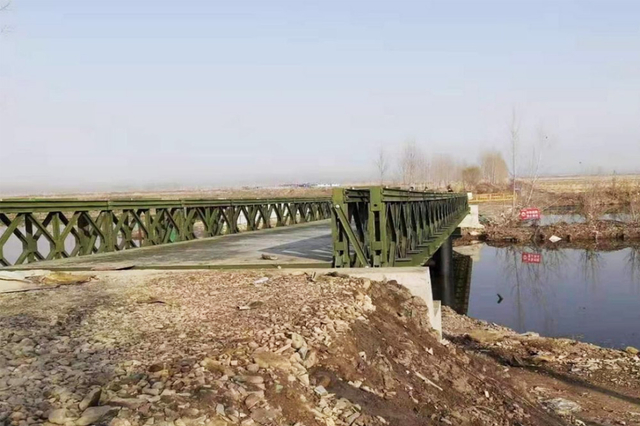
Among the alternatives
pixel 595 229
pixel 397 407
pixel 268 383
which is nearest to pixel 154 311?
pixel 268 383

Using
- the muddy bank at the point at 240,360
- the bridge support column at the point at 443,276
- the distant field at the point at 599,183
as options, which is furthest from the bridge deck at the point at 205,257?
the distant field at the point at 599,183

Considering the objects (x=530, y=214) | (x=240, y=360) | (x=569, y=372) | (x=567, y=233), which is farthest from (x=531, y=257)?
(x=240, y=360)

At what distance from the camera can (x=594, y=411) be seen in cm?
837

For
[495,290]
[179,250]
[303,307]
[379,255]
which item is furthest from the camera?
[495,290]

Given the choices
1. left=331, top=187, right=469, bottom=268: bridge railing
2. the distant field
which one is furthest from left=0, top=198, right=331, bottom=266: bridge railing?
the distant field

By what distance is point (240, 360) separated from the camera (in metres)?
4.82

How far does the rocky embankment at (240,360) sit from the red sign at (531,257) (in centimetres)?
2710

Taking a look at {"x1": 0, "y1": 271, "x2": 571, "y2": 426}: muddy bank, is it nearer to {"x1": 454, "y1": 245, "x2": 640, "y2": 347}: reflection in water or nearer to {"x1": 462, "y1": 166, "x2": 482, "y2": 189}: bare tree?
{"x1": 454, "y1": 245, "x2": 640, "y2": 347}: reflection in water

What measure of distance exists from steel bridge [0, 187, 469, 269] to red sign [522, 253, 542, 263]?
18030 millimetres

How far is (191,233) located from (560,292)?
16.4 meters

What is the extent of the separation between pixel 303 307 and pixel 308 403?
2.20 meters

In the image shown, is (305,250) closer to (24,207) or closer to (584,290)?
(24,207)

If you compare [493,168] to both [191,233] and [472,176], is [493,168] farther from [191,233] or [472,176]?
[191,233]

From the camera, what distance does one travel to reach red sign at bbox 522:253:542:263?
33.8 m
